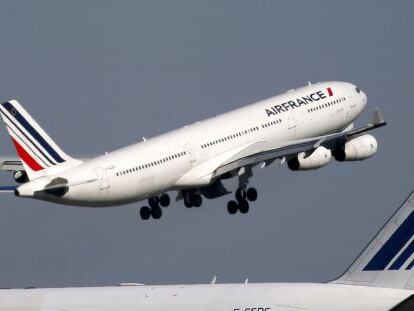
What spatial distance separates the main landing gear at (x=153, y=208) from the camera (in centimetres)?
12649

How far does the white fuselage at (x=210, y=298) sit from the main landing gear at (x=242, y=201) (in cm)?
Result: 2104

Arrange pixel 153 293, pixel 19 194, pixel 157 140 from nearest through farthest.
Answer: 1. pixel 153 293
2. pixel 19 194
3. pixel 157 140

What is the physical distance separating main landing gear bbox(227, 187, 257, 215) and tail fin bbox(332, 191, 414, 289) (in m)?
31.4

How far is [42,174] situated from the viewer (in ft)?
397

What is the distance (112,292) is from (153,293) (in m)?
2.50

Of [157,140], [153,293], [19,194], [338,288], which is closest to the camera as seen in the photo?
[338,288]

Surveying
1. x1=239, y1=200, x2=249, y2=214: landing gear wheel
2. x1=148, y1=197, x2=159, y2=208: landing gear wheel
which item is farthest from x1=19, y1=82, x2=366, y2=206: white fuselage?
x1=239, y1=200, x2=249, y2=214: landing gear wheel

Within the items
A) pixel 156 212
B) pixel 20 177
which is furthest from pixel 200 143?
pixel 20 177

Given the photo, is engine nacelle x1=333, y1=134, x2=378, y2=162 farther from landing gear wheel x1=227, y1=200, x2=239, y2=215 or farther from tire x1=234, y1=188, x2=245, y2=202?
landing gear wheel x1=227, y1=200, x2=239, y2=215

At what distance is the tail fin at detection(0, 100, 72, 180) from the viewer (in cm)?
12188

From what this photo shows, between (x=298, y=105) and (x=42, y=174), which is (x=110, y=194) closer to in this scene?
(x=42, y=174)

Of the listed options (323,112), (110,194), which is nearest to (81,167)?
(110,194)

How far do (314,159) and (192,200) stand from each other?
8589 millimetres

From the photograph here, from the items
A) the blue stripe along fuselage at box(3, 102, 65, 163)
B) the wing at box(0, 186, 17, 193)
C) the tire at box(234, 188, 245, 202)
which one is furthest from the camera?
the tire at box(234, 188, 245, 202)
